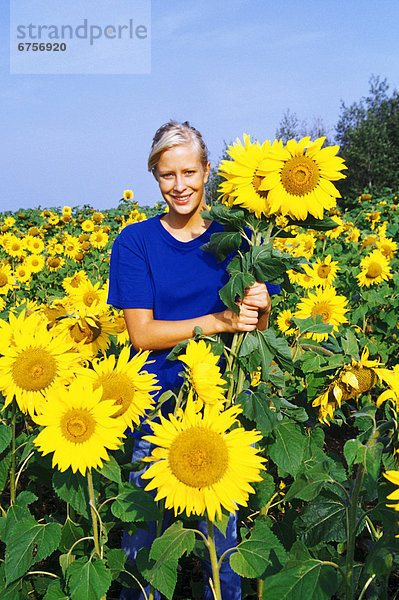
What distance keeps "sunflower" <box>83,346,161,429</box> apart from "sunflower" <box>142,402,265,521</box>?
10.2 inches

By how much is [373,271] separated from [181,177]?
11.0ft

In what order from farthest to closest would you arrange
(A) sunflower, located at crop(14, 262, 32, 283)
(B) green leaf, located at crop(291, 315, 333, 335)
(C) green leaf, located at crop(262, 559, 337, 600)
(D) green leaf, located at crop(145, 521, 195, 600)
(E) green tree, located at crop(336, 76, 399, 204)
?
1. (E) green tree, located at crop(336, 76, 399, 204)
2. (A) sunflower, located at crop(14, 262, 32, 283)
3. (B) green leaf, located at crop(291, 315, 333, 335)
4. (D) green leaf, located at crop(145, 521, 195, 600)
5. (C) green leaf, located at crop(262, 559, 337, 600)

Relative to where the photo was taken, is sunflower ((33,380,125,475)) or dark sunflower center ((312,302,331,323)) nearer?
sunflower ((33,380,125,475))

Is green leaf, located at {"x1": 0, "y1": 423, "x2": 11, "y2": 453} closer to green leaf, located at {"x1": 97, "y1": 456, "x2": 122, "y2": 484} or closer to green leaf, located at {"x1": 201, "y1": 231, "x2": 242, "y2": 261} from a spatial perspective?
green leaf, located at {"x1": 97, "y1": 456, "x2": 122, "y2": 484}

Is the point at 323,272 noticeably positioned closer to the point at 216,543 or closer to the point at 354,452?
the point at 216,543

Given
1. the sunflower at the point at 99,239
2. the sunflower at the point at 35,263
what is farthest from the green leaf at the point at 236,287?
the sunflower at the point at 99,239

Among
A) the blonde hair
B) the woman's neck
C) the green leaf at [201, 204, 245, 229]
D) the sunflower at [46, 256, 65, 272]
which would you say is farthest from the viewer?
the sunflower at [46, 256, 65, 272]

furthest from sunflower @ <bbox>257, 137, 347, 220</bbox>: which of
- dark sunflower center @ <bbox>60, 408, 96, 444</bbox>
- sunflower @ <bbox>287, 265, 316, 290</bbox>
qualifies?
sunflower @ <bbox>287, 265, 316, 290</bbox>

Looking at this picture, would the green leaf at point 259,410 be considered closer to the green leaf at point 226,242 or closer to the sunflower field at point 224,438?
the sunflower field at point 224,438

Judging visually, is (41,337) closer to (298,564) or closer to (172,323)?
(172,323)

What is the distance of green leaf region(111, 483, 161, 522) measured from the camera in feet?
5.44

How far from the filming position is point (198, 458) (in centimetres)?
136

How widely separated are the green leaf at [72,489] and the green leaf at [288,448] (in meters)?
0.67

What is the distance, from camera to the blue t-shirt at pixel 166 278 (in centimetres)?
246
